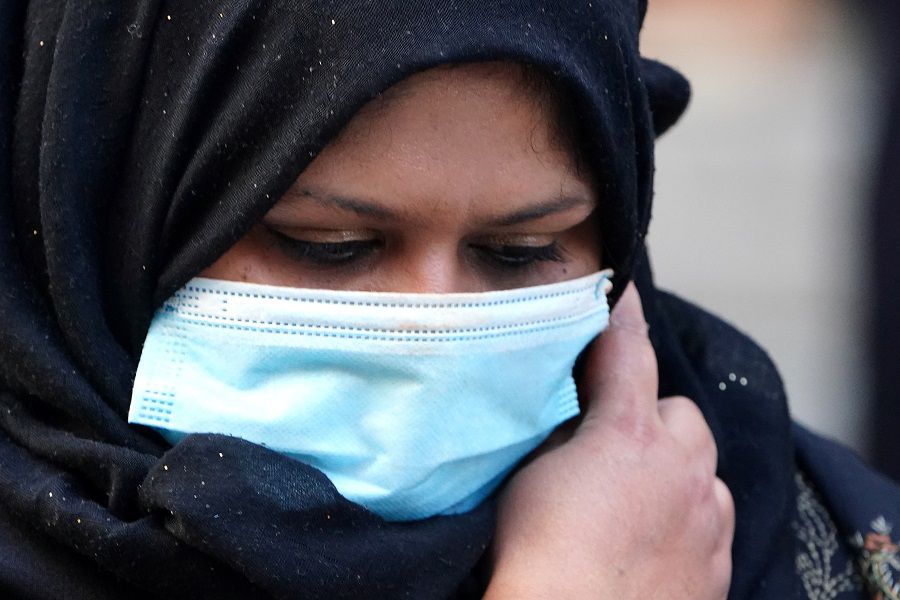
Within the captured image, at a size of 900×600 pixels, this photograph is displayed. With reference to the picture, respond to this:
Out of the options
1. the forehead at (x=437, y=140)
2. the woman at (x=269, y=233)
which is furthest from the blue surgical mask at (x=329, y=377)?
the forehead at (x=437, y=140)

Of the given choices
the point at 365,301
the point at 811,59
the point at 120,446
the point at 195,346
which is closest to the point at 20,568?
the point at 120,446

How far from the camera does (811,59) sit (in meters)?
7.46

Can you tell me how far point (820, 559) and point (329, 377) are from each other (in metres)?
0.86

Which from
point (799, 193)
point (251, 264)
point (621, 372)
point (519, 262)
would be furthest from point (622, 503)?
point (799, 193)

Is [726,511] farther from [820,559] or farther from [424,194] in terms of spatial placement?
[424,194]

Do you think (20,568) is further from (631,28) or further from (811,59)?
(811,59)

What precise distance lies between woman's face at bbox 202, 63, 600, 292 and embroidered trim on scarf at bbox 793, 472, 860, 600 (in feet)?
2.26

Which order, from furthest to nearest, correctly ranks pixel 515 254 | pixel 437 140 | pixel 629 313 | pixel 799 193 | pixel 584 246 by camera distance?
1. pixel 799 193
2. pixel 629 313
3. pixel 584 246
4. pixel 515 254
5. pixel 437 140

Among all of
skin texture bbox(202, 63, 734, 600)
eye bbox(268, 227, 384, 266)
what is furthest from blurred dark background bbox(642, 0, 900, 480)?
eye bbox(268, 227, 384, 266)

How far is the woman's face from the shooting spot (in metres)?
1.45

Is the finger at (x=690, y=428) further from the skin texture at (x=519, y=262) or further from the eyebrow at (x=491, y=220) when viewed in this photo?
the eyebrow at (x=491, y=220)

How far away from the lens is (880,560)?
1886 millimetres

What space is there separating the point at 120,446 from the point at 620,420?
68 cm

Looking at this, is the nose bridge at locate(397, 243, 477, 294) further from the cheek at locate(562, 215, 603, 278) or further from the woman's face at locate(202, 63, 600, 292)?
the cheek at locate(562, 215, 603, 278)
